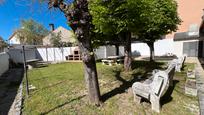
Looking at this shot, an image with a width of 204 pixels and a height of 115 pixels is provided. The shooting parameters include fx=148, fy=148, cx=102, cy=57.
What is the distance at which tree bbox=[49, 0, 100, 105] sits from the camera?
10.9 feet

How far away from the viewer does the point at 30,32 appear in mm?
38062

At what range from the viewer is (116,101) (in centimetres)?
419

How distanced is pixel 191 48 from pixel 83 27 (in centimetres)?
1799

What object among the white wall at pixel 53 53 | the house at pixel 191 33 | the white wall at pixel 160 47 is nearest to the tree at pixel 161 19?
the house at pixel 191 33

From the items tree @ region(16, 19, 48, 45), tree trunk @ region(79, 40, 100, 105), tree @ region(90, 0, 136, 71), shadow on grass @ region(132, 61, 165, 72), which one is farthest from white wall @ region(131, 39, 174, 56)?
tree @ region(16, 19, 48, 45)

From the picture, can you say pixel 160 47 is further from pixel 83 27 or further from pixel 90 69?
pixel 83 27

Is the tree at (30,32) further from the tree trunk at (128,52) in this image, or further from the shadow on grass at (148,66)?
the tree trunk at (128,52)

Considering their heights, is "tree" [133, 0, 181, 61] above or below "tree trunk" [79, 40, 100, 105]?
above

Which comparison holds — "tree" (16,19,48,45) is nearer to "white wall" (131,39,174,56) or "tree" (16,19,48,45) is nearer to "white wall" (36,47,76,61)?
"white wall" (36,47,76,61)

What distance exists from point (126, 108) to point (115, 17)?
175 inches

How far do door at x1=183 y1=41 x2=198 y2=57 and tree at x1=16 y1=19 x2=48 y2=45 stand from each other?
33330 millimetres

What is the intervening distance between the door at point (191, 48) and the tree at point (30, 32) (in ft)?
109

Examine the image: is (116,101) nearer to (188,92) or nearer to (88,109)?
(88,109)

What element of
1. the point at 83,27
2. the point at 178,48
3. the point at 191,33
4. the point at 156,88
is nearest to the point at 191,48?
the point at 178,48
